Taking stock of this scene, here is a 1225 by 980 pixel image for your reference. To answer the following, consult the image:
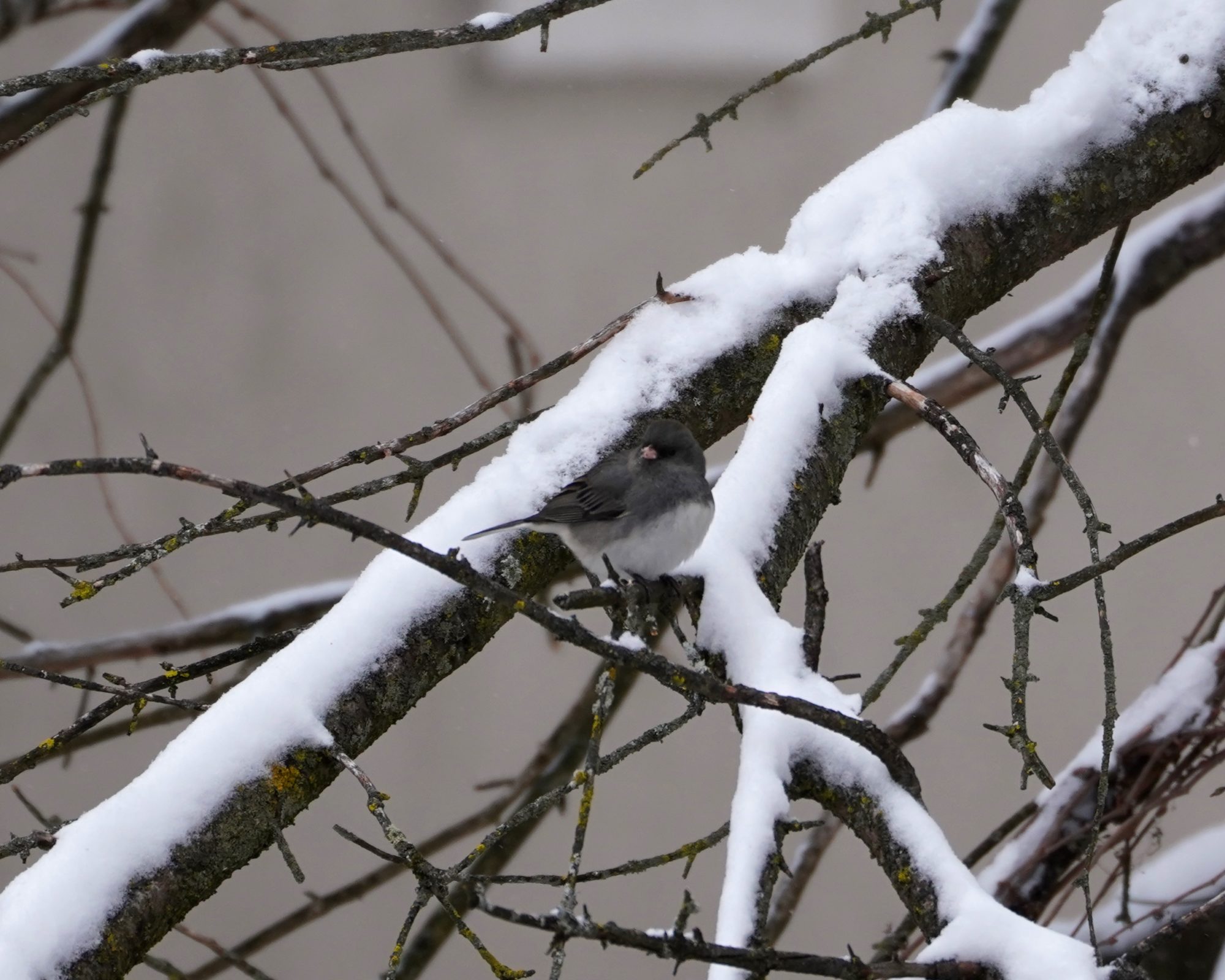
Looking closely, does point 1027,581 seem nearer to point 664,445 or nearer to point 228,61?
point 664,445

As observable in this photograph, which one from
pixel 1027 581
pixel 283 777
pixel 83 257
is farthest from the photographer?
pixel 83 257

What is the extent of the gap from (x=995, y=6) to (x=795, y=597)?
3.83ft

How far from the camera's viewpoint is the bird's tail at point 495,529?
0.74m

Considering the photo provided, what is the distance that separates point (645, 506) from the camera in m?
0.85

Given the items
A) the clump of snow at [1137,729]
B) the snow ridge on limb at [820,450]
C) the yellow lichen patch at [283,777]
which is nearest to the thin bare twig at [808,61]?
the snow ridge on limb at [820,450]

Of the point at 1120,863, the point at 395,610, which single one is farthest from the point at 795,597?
the point at 395,610

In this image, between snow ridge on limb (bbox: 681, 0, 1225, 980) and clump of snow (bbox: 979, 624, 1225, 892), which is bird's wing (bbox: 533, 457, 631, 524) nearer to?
snow ridge on limb (bbox: 681, 0, 1225, 980)

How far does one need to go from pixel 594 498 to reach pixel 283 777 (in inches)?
11.4

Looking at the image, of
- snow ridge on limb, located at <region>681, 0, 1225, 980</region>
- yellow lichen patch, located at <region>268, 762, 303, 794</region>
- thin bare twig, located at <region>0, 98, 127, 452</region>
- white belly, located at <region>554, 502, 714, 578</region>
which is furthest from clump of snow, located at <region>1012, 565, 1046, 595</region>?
thin bare twig, located at <region>0, 98, 127, 452</region>

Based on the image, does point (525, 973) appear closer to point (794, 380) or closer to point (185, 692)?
point (794, 380)

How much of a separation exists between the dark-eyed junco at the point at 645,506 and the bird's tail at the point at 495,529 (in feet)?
0.12

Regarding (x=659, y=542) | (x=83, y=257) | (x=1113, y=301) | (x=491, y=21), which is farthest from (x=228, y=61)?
(x=1113, y=301)

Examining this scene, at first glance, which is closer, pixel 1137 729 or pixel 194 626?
pixel 1137 729

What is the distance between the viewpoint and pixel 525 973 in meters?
0.56
